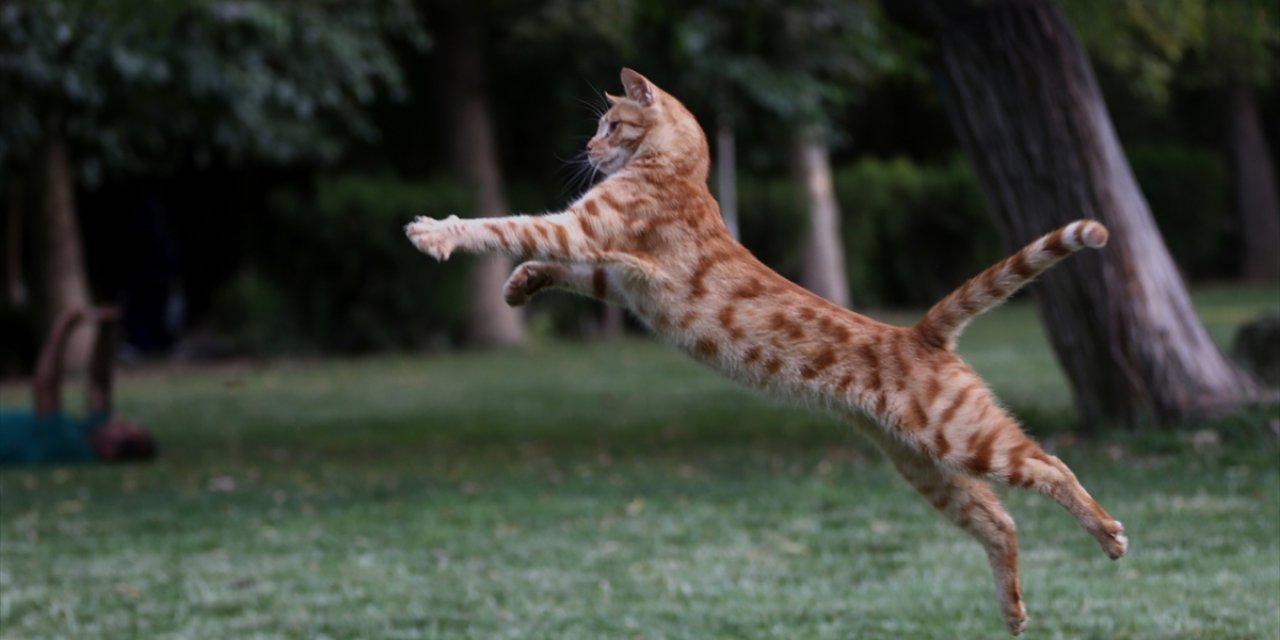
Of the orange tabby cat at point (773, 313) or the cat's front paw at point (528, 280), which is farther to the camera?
the cat's front paw at point (528, 280)

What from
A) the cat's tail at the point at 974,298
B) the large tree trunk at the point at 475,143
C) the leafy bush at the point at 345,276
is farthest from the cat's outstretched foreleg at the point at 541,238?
the large tree trunk at the point at 475,143

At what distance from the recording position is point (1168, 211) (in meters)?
29.7

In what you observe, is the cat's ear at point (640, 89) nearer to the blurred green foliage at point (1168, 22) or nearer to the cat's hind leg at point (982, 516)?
the cat's hind leg at point (982, 516)

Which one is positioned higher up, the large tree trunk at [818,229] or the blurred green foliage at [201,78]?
the blurred green foliage at [201,78]

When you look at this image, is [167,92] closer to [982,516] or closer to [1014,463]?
[982,516]

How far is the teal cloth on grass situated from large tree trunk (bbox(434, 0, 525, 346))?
411 inches

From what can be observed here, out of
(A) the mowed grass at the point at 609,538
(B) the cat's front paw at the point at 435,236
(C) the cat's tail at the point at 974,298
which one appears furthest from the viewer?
(A) the mowed grass at the point at 609,538

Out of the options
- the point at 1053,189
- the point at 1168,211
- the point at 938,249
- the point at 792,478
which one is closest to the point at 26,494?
the point at 792,478

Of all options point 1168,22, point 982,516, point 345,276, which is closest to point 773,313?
point 982,516

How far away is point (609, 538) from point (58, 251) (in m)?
14.5

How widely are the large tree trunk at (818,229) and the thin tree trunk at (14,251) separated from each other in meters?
11.8

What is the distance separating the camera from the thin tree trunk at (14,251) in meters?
23.2

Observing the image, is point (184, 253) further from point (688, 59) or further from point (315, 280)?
point (688, 59)

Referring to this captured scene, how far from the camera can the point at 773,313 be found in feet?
16.8
